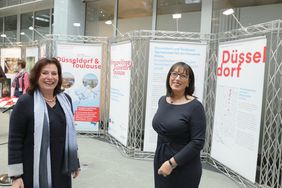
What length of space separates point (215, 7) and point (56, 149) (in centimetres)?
447

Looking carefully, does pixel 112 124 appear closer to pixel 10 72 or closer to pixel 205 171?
pixel 205 171

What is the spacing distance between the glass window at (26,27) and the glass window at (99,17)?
2893 millimetres

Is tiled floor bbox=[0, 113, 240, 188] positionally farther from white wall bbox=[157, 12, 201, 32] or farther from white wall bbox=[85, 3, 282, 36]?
white wall bbox=[157, 12, 201, 32]

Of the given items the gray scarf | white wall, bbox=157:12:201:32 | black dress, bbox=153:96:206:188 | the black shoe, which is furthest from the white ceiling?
the black shoe

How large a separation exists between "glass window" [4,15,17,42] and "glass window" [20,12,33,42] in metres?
0.47

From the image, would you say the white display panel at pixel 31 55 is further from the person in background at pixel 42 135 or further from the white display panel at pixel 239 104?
the person in background at pixel 42 135

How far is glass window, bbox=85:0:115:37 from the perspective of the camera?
779 cm

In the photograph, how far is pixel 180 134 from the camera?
211 cm

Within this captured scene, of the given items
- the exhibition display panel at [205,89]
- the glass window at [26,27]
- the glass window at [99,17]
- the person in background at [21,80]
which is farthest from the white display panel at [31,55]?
the exhibition display panel at [205,89]

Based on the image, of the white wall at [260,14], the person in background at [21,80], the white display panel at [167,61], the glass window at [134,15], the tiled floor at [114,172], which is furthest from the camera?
the glass window at [134,15]

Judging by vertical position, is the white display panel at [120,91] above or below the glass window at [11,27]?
below

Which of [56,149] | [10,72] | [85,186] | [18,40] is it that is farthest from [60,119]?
[18,40]

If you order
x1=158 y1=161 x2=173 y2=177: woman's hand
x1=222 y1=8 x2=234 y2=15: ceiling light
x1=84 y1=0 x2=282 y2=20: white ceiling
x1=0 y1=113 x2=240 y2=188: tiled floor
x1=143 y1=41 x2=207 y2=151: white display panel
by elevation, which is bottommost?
x1=0 y1=113 x2=240 y2=188: tiled floor

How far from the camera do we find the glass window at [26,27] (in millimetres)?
10164
